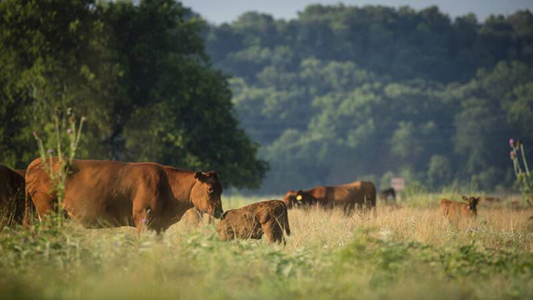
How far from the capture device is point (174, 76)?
3281 centimetres

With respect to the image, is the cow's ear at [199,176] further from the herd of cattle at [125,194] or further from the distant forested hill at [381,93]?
the distant forested hill at [381,93]

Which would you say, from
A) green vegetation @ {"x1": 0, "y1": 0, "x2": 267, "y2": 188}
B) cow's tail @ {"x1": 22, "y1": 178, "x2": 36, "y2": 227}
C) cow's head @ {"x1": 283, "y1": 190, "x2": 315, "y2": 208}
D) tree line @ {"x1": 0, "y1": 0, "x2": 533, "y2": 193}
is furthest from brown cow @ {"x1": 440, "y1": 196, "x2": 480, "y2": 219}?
green vegetation @ {"x1": 0, "y1": 0, "x2": 267, "y2": 188}

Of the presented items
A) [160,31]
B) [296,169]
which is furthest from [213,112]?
[296,169]

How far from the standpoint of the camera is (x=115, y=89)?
32.3m

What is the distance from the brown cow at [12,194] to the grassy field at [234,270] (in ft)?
9.28

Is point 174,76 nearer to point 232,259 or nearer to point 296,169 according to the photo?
point 232,259

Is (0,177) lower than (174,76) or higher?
lower

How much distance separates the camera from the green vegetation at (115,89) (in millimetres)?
30953

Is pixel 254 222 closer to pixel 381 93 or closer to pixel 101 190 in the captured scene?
pixel 101 190

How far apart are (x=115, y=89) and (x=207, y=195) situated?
20702 millimetres

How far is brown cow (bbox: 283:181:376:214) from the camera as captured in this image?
22844 mm

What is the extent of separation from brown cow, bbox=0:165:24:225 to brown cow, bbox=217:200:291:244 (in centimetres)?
346

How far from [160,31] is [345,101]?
6726cm

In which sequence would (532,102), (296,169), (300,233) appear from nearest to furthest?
(300,233)
(296,169)
(532,102)
